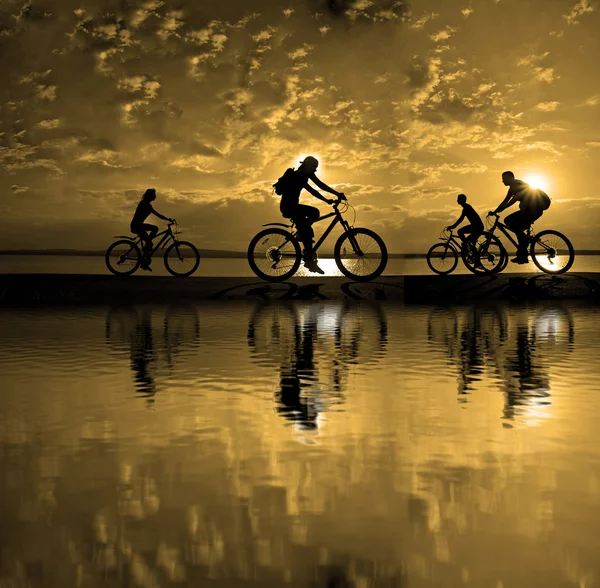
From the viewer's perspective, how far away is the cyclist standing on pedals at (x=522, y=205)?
2067 cm

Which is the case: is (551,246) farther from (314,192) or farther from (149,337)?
(149,337)

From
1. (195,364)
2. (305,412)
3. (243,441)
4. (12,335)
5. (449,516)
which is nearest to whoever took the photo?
(449,516)

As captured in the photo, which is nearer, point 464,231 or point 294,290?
point 294,290

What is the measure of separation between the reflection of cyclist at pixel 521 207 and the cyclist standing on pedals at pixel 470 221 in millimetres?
1846

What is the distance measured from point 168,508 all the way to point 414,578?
4.27 feet

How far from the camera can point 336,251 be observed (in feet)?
59.6

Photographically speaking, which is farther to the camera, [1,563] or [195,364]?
[195,364]

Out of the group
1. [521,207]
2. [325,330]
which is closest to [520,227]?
[521,207]

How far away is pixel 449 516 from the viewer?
416 centimetres

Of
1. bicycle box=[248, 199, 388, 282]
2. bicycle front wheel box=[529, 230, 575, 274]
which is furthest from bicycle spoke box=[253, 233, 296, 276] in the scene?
bicycle front wheel box=[529, 230, 575, 274]

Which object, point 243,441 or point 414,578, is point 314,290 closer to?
point 243,441

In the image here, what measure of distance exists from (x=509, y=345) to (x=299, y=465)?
600cm

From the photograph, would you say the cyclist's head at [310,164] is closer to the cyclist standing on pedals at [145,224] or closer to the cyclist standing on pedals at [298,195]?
the cyclist standing on pedals at [298,195]

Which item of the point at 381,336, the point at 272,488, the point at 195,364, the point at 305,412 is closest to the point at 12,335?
the point at 195,364
